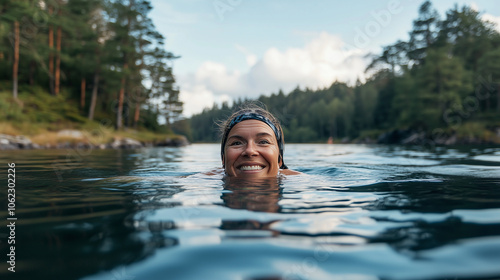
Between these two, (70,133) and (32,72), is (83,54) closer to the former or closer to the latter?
(32,72)

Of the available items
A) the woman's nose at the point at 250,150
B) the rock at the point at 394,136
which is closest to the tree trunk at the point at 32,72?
the woman's nose at the point at 250,150

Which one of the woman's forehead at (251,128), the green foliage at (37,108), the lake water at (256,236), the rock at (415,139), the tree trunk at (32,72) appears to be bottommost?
the lake water at (256,236)

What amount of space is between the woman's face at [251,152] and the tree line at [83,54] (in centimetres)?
2817

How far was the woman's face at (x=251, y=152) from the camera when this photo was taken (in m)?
4.63

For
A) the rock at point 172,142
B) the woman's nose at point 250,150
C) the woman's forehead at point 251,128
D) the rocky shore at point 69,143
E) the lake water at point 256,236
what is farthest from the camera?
the rock at point 172,142

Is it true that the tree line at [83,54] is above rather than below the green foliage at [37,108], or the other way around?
above

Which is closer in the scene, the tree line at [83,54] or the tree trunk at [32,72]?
the tree line at [83,54]

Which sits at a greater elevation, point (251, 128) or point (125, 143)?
point (251, 128)

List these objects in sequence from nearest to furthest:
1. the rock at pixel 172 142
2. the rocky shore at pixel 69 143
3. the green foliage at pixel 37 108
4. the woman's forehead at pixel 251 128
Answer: the woman's forehead at pixel 251 128 → the rocky shore at pixel 69 143 → the green foliage at pixel 37 108 → the rock at pixel 172 142

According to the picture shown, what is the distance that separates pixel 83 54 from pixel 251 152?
36500 millimetres

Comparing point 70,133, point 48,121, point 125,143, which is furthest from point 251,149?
point 48,121

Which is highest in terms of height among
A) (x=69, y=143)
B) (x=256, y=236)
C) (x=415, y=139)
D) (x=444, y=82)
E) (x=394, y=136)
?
(x=444, y=82)

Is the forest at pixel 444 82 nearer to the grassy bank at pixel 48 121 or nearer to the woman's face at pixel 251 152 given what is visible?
the grassy bank at pixel 48 121

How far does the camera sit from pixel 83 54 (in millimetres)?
34750
